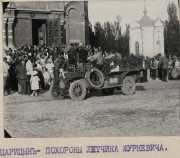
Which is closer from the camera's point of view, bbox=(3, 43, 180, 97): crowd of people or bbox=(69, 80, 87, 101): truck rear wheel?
bbox=(3, 43, 180, 97): crowd of people

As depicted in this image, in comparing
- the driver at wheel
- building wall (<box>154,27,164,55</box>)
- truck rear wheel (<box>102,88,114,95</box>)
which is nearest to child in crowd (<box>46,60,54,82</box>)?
the driver at wheel

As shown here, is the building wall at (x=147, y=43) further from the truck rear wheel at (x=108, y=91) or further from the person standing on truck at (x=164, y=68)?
the truck rear wheel at (x=108, y=91)

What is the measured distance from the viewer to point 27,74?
4684 millimetres

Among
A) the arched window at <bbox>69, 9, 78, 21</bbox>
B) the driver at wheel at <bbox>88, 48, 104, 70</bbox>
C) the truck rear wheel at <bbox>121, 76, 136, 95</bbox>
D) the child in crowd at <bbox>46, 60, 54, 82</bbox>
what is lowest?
the truck rear wheel at <bbox>121, 76, 136, 95</bbox>

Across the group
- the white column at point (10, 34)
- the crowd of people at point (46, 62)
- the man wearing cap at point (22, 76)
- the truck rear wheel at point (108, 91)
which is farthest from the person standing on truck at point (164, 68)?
the white column at point (10, 34)

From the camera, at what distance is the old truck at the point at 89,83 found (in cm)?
473

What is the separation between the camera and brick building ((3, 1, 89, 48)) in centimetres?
433

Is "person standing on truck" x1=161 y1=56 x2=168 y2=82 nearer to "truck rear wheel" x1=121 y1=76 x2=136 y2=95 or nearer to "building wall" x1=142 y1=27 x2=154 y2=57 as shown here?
"building wall" x1=142 y1=27 x2=154 y2=57

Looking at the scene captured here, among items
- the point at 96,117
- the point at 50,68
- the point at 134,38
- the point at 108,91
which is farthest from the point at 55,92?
the point at 134,38

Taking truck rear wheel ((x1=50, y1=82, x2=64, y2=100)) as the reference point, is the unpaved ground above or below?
below

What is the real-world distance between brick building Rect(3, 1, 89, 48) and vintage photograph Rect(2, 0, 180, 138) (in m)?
0.01

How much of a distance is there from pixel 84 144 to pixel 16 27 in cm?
194

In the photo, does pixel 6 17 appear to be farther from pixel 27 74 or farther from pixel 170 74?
pixel 170 74

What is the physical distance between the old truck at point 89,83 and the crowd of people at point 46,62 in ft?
0.35
